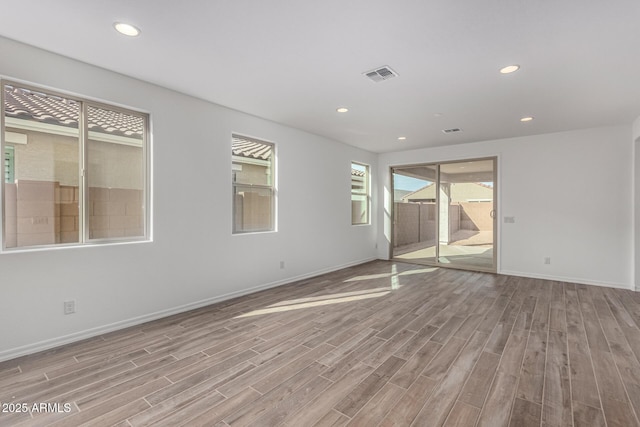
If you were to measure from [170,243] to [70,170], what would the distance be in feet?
3.88

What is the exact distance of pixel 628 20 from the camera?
2.04 m

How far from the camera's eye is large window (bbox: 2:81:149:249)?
2.49 meters

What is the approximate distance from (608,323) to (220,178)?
496 cm

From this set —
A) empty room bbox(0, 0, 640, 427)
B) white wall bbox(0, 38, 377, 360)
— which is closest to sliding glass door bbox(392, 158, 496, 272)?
empty room bbox(0, 0, 640, 427)

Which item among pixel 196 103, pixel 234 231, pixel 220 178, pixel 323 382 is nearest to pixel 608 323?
pixel 323 382

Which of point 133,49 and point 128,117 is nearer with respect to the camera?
point 133,49

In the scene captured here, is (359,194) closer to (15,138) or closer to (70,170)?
(70,170)

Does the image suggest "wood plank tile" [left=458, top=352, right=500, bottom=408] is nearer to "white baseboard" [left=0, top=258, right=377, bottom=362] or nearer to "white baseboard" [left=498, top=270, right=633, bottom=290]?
"white baseboard" [left=0, top=258, right=377, bottom=362]

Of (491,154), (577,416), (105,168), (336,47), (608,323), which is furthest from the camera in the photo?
(491,154)

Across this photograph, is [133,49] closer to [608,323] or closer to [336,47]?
[336,47]

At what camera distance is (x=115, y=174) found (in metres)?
3.08

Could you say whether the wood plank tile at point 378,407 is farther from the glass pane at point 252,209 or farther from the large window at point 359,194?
the large window at point 359,194

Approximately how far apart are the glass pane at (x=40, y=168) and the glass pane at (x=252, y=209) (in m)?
1.84

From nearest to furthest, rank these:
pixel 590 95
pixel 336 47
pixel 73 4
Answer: pixel 73 4 < pixel 336 47 < pixel 590 95
